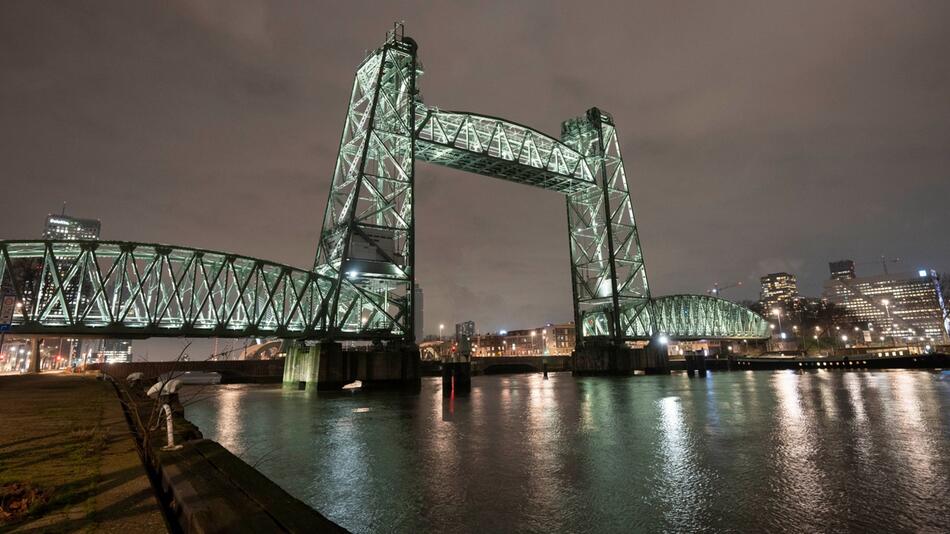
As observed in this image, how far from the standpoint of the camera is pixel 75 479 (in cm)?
545

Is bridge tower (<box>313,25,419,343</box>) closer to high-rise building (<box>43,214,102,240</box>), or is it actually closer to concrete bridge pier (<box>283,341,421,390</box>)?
concrete bridge pier (<box>283,341,421,390</box>)

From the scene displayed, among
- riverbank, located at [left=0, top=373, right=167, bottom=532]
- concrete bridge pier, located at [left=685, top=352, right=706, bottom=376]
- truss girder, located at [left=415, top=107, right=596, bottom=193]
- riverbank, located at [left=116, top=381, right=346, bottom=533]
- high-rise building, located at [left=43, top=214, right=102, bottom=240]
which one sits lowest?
concrete bridge pier, located at [left=685, top=352, right=706, bottom=376]

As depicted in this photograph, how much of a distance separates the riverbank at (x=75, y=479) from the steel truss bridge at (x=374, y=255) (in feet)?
80.3

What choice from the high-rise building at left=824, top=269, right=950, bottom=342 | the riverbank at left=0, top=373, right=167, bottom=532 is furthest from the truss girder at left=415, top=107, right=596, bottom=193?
the high-rise building at left=824, top=269, right=950, bottom=342

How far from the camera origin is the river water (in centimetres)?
642

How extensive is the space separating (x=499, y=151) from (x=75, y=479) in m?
50.5

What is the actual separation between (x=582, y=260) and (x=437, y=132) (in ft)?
85.8

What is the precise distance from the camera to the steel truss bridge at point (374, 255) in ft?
107

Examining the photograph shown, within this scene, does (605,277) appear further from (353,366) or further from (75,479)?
(75,479)

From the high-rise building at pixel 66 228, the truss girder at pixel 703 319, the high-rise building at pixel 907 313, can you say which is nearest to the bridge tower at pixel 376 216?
the truss girder at pixel 703 319

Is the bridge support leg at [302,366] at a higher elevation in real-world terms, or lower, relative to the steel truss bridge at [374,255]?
lower

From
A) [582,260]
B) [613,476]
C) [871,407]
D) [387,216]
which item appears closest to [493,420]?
[613,476]

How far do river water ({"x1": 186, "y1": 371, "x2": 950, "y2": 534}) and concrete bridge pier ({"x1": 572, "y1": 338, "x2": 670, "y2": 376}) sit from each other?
38.0 meters

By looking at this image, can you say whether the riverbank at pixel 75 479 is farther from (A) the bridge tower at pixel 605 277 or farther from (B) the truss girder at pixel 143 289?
(A) the bridge tower at pixel 605 277
